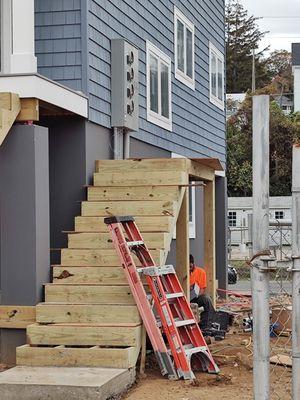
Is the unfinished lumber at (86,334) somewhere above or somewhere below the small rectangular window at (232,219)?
below

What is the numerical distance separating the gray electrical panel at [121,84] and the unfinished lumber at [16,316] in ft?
11.9

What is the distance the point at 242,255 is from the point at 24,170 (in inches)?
1082

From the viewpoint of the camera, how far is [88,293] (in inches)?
368

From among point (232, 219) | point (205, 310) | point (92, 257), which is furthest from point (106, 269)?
point (232, 219)

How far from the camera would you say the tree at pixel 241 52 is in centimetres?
7562

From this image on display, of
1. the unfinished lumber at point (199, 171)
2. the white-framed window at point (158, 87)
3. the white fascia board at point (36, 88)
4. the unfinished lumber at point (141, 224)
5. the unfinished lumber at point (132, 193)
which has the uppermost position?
the white-framed window at point (158, 87)

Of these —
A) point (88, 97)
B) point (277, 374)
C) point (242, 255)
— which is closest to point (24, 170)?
point (88, 97)

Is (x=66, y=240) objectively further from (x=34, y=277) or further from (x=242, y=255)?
(x=242, y=255)

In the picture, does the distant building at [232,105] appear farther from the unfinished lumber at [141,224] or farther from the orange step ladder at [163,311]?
the orange step ladder at [163,311]

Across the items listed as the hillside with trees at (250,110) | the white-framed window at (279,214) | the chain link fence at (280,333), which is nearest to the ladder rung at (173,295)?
the chain link fence at (280,333)

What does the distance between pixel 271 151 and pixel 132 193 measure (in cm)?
3703

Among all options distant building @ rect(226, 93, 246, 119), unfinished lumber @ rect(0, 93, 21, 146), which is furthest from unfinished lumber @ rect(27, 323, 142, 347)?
distant building @ rect(226, 93, 246, 119)

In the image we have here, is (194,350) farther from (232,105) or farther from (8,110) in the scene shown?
(232,105)

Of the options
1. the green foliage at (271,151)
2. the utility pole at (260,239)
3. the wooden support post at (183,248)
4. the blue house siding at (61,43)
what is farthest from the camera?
the green foliage at (271,151)
